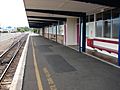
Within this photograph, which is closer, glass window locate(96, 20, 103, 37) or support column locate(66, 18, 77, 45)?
glass window locate(96, 20, 103, 37)

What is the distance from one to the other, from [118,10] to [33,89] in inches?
372

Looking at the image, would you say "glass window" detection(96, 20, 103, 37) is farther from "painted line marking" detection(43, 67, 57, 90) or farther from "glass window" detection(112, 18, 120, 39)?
"painted line marking" detection(43, 67, 57, 90)

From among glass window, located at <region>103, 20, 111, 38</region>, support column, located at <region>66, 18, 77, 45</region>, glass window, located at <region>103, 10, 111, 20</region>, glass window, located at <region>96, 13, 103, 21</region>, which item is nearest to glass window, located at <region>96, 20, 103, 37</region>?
glass window, located at <region>96, 13, 103, 21</region>

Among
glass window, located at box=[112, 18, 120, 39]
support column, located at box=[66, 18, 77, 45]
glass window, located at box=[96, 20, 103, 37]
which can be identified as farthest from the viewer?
support column, located at box=[66, 18, 77, 45]

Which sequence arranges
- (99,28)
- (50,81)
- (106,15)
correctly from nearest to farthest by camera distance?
(50,81), (106,15), (99,28)

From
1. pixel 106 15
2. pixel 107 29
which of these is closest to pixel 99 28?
pixel 107 29

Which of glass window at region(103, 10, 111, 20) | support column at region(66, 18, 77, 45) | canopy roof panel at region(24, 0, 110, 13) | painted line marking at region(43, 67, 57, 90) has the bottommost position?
painted line marking at region(43, 67, 57, 90)

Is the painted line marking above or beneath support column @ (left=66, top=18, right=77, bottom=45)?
beneath

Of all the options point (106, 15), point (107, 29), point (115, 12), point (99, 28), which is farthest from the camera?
point (99, 28)

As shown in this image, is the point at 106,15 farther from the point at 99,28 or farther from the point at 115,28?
the point at 115,28

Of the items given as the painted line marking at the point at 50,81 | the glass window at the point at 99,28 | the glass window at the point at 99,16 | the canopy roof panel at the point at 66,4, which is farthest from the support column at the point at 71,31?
the painted line marking at the point at 50,81

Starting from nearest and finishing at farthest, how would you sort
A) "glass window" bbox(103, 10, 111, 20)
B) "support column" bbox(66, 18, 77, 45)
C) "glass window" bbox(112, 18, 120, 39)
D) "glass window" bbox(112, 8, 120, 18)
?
"glass window" bbox(112, 8, 120, 18) → "glass window" bbox(112, 18, 120, 39) → "glass window" bbox(103, 10, 111, 20) → "support column" bbox(66, 18, 77, 45)

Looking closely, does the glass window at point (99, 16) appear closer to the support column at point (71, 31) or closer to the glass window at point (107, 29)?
the glass window at point (107, 29)

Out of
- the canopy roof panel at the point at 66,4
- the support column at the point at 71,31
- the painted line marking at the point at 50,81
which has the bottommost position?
the painted line marking at the point at 50,81
